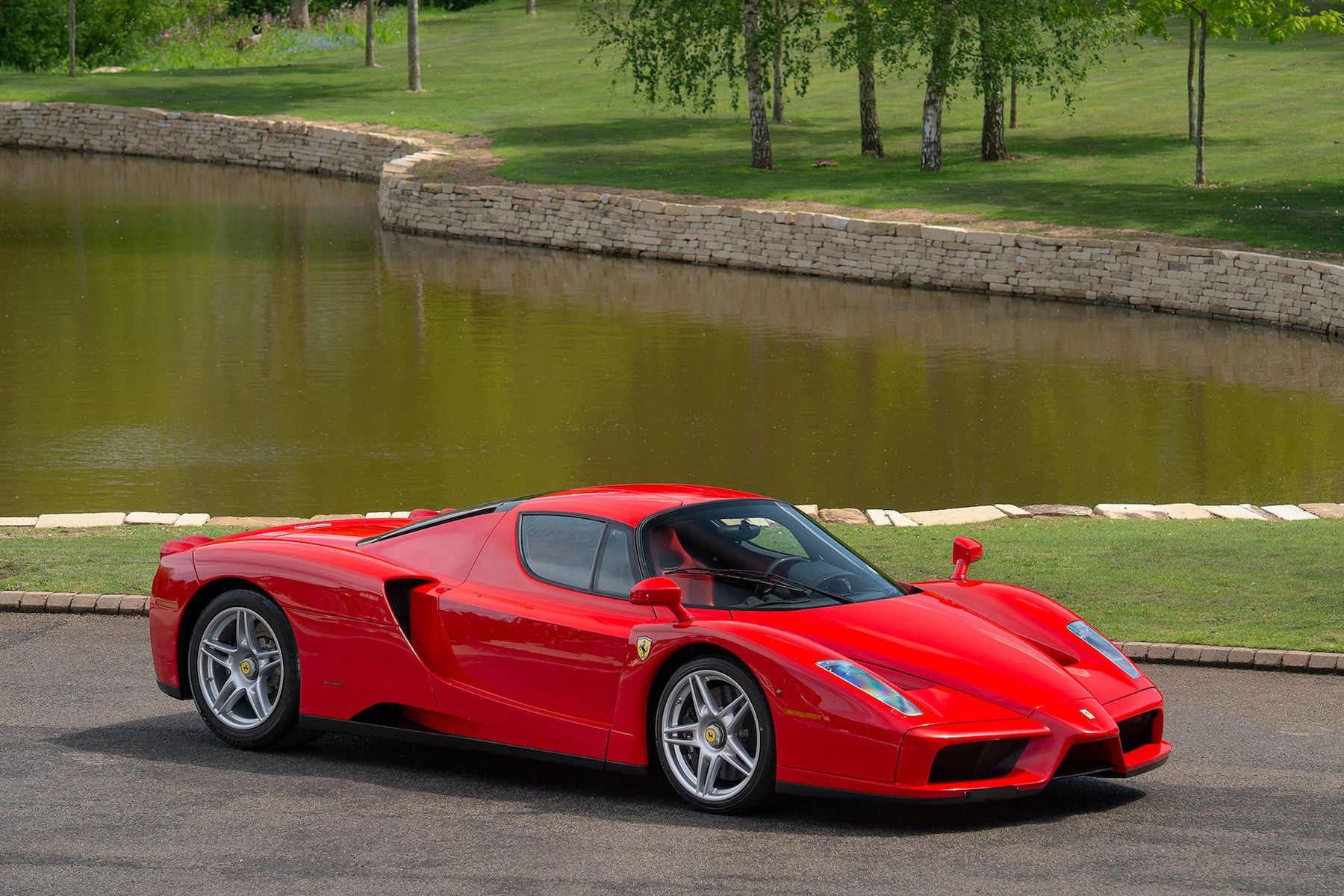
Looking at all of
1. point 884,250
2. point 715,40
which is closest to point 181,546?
point 884,250

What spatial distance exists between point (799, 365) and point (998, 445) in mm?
5599

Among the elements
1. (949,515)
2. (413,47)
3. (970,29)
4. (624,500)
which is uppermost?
(413,47)

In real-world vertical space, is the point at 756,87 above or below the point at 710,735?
above

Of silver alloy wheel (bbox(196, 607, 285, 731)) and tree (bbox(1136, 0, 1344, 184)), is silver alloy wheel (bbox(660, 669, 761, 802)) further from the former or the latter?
tree (bbox(1136, 0, 1344, 184))

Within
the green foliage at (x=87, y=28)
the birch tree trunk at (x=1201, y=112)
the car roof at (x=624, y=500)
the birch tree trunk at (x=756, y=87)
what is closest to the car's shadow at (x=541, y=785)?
the car roof at (x=624, y=500)

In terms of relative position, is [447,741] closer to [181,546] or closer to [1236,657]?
[181,546]

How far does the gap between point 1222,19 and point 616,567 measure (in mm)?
35045

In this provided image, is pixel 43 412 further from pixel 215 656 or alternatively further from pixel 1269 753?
pixel 1269 753

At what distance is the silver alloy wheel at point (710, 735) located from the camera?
6805mm

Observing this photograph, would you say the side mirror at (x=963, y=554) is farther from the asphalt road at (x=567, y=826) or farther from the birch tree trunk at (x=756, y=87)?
the birch tree trunk at (x=756, y=87)

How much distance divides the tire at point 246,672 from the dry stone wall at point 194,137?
41052 millimetres

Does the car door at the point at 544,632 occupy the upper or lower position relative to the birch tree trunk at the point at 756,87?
lower

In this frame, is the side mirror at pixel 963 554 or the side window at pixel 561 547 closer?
the side window at pixel 561 547

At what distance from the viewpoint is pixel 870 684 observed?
6.60 m
